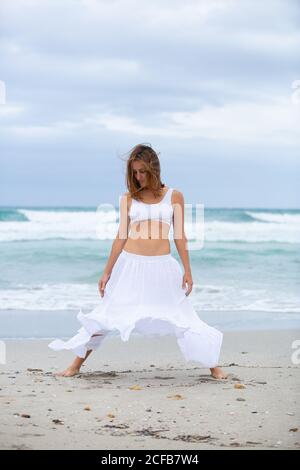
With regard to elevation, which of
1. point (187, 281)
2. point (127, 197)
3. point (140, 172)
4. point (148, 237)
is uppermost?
point (140, 172)

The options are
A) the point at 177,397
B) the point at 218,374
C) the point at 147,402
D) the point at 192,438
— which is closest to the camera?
the point at 192,438

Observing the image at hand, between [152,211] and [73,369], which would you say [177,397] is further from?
[152,211]

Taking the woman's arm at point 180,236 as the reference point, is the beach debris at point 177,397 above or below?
below

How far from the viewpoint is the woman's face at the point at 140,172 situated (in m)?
5.94

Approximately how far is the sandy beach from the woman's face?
1.61 metres

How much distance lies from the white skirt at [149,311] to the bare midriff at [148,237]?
5 cm

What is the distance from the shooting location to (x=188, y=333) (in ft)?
19.8

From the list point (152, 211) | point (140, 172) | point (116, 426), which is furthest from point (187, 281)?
point (116, 426)

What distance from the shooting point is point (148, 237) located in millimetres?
6129

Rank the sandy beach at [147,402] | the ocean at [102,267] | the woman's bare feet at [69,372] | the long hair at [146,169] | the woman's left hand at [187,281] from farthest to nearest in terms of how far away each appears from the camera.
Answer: the ocean at [102,267] < the woman's bare feet at [69,372] < the woman's left hand at [187,281] < the long hair at [146,169] < the sandy beach at [147,402]

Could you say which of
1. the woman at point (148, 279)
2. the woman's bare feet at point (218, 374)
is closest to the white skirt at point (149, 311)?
the woman at point (148, 279)

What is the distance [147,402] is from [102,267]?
13341 millimetres

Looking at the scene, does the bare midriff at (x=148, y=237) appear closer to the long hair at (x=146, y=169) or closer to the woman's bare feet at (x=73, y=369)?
the long hair at (x=146, y=169)
